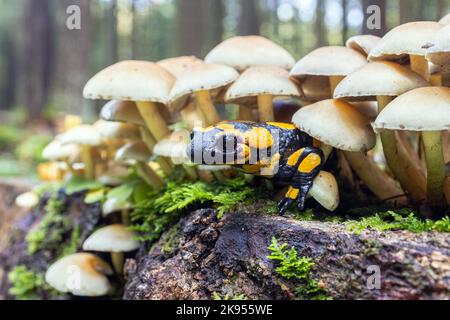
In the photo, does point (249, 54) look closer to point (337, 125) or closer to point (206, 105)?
point (206, 105)

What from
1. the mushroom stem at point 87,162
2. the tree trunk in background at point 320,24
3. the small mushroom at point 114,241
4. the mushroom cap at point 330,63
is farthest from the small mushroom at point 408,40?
the tree trunk in background at point 320,24

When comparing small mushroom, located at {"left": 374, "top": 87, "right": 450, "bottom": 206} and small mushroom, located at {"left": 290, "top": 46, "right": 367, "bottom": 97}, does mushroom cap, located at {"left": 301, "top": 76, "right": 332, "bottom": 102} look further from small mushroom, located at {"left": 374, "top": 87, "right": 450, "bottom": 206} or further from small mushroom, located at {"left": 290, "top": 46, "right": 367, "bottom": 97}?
small mushroom, located at {"left": 374, "top": 87, "right": 450, "bottom": 206}

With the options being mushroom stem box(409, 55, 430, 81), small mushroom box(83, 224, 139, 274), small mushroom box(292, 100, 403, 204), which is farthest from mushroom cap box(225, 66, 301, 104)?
small mushroom box(83, 224, 139, 274)

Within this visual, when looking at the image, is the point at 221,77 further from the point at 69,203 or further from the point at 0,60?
the point at 0,60

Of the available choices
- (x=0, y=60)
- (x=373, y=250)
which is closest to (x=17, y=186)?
(x=373, y=250)

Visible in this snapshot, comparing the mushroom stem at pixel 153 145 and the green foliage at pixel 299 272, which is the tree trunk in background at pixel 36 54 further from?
the green foliage at pixel 299 272

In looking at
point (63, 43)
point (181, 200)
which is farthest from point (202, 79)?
point (63, 43)
